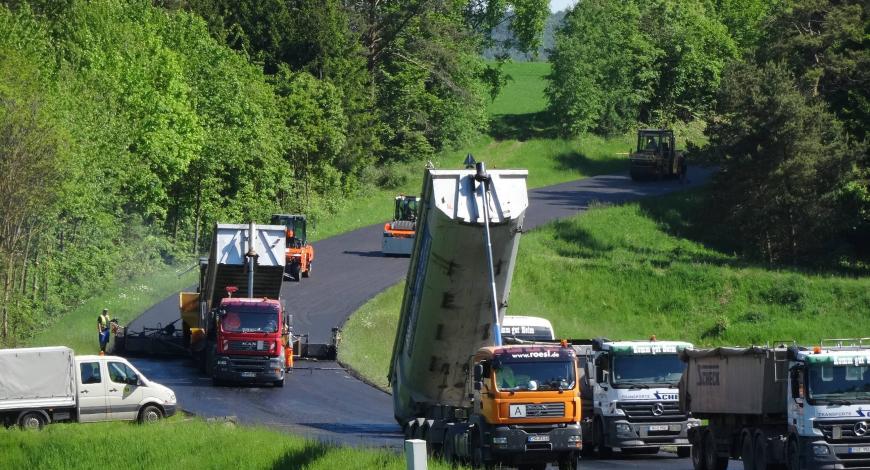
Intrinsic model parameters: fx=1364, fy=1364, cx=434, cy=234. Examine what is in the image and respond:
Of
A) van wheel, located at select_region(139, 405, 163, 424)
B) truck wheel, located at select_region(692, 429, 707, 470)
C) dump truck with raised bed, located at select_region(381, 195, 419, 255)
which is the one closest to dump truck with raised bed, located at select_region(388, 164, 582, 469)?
truck wheel, located at select_region(692, 429, 707, 470)

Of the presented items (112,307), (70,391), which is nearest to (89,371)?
Answer: (70,391)

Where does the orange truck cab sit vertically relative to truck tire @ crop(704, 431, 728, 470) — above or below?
above

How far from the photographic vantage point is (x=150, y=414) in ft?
110

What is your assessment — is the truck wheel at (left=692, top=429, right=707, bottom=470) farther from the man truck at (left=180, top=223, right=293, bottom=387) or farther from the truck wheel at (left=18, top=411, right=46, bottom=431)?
the man truck at (left=180, top=223, right=293, bottom=387)

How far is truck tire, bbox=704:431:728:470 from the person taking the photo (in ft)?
83.4

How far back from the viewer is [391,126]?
91.2 m

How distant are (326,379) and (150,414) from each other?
32.4ft

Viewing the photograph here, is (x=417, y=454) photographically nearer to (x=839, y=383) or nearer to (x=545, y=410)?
(x=545, y=410)

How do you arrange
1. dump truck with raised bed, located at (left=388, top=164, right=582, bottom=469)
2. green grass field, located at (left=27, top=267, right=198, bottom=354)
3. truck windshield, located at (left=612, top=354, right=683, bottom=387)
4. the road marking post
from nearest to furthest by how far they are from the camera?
the road marking post < dump truck with raised bed, located at (left=388, top=164, right=582, bottom=469) < truck windshield, located at (left=612, top=354, right=683, bottom=387) < green grass field, located at (left=27, top=267, right=198, bottom=354)

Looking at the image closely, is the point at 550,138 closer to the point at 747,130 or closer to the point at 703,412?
the point at 747,130

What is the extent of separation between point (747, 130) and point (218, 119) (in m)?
26.8

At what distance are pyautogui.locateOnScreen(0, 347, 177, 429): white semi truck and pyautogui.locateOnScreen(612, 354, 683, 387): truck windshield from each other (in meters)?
11.5

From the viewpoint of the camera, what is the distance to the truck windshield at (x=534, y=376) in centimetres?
2402

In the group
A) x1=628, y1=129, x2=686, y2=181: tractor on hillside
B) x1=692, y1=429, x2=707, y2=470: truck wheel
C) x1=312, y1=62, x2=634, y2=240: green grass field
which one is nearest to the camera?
x1=692, y1=429, x2=707, y2=470: truck wheel
